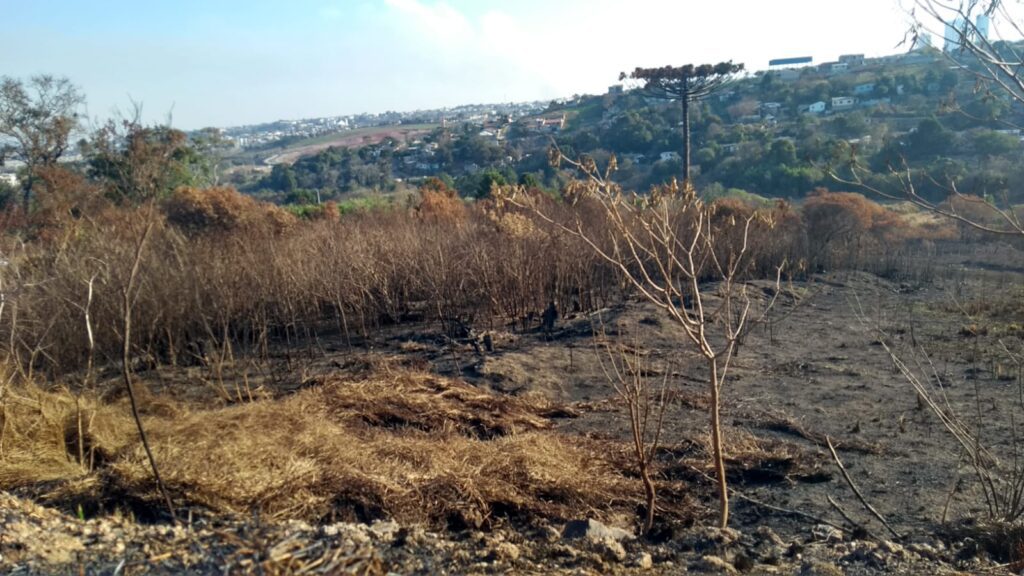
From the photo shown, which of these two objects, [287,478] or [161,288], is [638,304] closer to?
[161,288]

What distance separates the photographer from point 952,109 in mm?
4742

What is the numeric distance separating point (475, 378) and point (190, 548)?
494 centimetres

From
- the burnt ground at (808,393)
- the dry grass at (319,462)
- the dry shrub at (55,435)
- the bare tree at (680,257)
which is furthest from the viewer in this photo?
the dry shrub at (55,435)

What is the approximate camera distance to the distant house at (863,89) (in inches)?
1607

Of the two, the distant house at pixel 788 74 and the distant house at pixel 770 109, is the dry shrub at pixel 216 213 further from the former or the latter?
the distant house at pixel 788 74

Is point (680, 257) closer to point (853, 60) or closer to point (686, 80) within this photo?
point (686, 80)

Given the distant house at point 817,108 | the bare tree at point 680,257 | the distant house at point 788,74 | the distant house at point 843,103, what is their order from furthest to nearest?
the distant house at point 788,74 → the distant house at point 817,108 → the distant house at point 843,103 → the bare tree at point 680,257

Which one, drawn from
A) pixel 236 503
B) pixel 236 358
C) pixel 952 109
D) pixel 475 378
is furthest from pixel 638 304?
pixel 236 503

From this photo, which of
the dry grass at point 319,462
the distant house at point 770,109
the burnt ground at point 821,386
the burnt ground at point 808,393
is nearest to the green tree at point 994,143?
the distant house at point 770,109

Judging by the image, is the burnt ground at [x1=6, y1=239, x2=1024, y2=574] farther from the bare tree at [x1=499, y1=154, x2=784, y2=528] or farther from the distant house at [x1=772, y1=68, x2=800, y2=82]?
the distant house at [x1=772, y1=68, x2=800, y2=82]

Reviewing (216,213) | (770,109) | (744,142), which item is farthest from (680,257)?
(770,109)

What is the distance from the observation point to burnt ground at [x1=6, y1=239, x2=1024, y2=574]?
16.2 feet

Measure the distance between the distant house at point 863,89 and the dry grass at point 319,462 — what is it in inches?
1570

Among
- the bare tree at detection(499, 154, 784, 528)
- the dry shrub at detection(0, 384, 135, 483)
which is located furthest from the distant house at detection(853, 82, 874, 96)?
the dry shrub at detection(0, 384, 135, 483)
